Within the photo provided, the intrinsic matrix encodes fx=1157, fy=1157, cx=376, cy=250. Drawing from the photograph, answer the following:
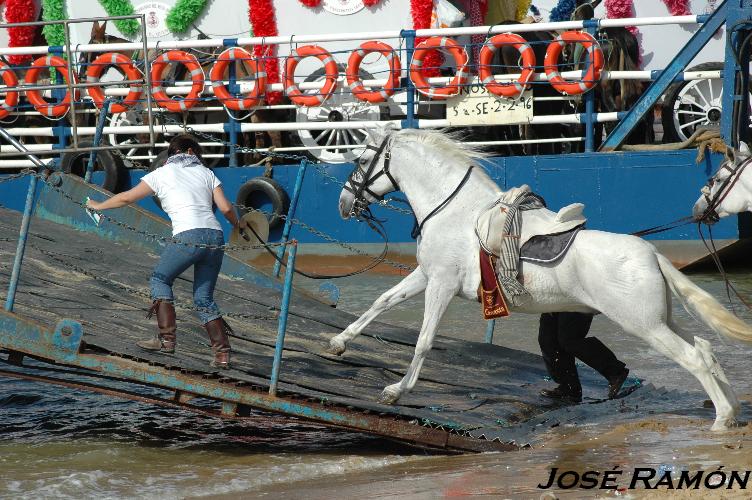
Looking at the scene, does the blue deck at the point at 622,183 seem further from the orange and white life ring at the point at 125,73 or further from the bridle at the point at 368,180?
the bridle at the point at 368,180

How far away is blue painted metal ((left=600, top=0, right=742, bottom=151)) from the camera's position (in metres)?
14.2

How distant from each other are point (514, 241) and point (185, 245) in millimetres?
2171

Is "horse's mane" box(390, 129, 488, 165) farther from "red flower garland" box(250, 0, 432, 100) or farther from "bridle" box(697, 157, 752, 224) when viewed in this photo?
"red flower garland" box(250, 0, 432, 100)

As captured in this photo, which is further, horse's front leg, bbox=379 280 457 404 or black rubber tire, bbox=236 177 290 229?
black rubber tire, bbox=236 177 290 229

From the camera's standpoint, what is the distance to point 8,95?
17.0 meters

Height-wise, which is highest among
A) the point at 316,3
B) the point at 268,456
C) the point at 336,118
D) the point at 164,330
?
the point at 316,3

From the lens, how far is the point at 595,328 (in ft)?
41.1

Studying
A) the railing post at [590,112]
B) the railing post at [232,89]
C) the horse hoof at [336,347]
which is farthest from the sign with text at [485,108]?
the horse hoof at [336,347]

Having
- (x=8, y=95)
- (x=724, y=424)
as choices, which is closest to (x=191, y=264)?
(x=724, y=424)

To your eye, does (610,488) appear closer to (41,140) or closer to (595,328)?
(595,328)

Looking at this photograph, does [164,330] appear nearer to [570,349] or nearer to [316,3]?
[570,349]

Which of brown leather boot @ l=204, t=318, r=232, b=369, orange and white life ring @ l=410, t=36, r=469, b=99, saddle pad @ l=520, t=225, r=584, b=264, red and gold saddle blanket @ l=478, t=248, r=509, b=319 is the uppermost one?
orange and white life ring @ l=410, t=36, r=469, b=99

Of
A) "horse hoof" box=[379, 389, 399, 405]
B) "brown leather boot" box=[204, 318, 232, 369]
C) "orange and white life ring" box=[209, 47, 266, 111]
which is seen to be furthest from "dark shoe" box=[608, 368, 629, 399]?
"orange and white life ring" box=[209, 47, 266, 111]

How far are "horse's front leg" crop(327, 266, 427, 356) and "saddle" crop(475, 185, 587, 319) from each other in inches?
26.1
